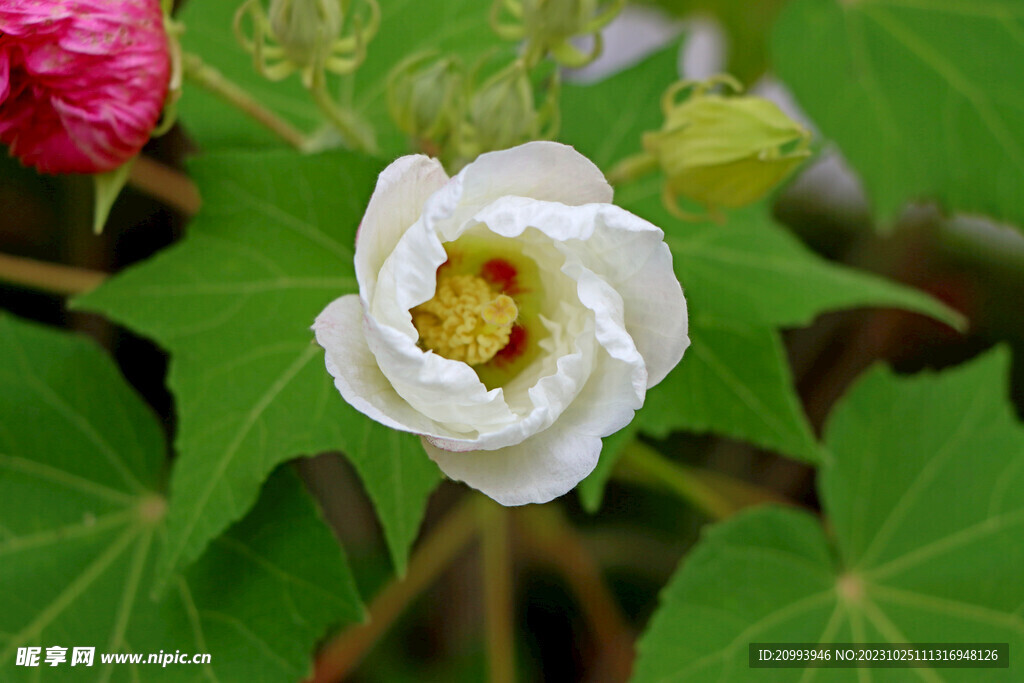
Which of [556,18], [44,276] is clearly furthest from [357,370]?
[44,276]

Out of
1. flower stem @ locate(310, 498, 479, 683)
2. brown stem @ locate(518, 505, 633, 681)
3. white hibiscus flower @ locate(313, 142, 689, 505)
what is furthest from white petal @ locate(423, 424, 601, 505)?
brown stem @ locate(518, 505, 633, 681)

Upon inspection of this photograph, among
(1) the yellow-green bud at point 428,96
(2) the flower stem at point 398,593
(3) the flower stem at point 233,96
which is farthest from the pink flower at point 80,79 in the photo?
(2) the flower stem at point 398,593

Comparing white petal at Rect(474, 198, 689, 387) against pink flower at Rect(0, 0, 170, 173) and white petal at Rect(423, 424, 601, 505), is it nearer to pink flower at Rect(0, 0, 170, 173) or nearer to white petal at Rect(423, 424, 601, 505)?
white petal at Rect(423, 424, 601, 505)

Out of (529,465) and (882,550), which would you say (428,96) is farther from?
(882,550)

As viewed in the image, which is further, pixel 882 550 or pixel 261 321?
pixel 882 550

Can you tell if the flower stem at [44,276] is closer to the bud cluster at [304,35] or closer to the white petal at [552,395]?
the bud cluster at [304,35]

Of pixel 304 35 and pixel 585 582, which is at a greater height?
pixel 304 35
